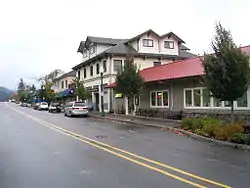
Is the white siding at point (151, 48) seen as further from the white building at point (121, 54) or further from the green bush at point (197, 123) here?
the green bush at point (197, 123)

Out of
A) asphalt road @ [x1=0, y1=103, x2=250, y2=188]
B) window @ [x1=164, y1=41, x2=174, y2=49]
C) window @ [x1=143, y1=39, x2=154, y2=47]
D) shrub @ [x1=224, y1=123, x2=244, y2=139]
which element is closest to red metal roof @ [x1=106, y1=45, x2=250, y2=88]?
shrub @ [x1=224, y1=123, x2=244, y2=139]

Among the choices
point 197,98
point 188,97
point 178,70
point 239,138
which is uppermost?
point 178,70

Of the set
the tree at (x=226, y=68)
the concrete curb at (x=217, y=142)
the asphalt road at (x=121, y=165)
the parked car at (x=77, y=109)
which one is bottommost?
the asphalt road at (x=121, y=165)

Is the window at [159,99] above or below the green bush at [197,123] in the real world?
above

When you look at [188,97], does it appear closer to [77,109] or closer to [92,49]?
[77,109]

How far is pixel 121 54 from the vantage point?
138ft

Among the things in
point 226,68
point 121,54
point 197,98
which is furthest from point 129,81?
point 121,54

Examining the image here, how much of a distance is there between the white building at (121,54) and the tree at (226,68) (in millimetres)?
23036

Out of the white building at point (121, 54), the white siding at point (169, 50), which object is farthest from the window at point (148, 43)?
the white siding at point (169, 50)

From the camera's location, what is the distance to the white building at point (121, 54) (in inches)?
1670

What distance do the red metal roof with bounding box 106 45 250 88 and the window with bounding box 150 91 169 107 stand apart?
1578mm

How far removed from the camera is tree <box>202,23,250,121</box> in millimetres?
16750

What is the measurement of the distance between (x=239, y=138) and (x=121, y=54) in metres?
29.0

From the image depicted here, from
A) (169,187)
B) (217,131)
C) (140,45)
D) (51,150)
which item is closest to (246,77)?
(217,131)
